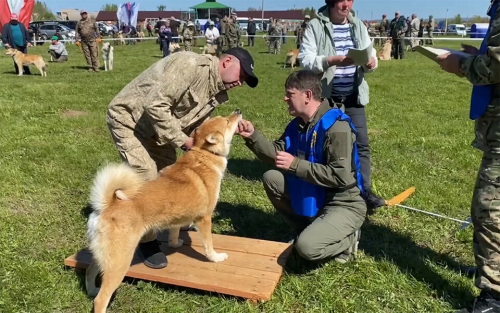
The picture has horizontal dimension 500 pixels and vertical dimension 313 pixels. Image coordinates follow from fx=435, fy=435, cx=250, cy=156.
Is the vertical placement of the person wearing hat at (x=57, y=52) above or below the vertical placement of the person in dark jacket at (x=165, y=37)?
below

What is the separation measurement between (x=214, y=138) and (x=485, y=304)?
7.32ft

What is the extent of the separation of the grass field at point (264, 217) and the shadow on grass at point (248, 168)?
30mm

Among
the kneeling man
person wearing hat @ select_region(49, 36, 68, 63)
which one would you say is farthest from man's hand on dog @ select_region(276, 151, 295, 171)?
person wearing hat @ select_region(49, 36, 68, 63)

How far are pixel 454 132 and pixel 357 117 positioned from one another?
13.4 ft

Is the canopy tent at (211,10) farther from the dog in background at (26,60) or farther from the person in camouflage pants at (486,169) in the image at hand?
the person in camouflage pants at (486,169)

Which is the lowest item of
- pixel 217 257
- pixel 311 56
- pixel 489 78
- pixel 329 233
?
pixel 217 257

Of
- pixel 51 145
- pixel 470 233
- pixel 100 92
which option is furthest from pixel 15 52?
pixel 470 233

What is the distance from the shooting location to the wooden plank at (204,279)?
3178mm

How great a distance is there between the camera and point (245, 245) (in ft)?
12.6

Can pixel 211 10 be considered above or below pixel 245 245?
above

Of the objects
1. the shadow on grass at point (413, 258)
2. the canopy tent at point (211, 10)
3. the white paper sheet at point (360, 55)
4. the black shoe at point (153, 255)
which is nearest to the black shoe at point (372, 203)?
the shadow on grass at point (413, 258)

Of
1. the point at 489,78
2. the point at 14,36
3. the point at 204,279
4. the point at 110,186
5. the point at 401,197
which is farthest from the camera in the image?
the point at 14,36

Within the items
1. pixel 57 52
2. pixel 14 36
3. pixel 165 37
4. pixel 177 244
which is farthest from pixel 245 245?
pixel 165 37

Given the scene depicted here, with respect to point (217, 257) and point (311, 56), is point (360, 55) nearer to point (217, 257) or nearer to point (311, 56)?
point (311, 56)
